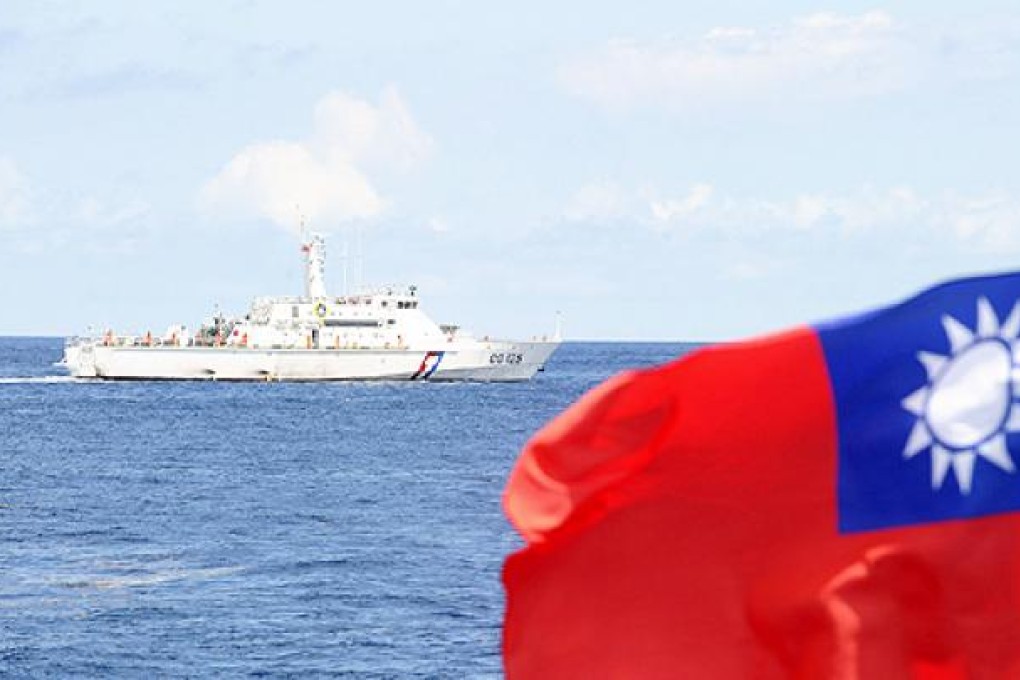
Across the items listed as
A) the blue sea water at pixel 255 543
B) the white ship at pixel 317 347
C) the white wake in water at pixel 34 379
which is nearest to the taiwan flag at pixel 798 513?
the blue sea water at pixel 255 543

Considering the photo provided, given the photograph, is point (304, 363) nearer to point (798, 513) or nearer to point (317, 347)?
point (317, 347)

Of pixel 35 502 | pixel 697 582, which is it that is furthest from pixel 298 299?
pixel 697 582

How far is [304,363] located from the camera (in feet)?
439

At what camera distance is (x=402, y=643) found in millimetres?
37156

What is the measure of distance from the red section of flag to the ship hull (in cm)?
12103

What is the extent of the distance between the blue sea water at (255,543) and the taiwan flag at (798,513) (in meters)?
25.6

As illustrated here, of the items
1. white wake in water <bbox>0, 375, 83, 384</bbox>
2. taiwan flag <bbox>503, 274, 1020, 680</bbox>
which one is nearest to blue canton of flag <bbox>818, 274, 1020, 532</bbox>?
taiwan flag <bbox>503, 274, 1020, 680</bbox>

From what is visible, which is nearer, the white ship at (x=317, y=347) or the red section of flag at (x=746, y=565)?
the red section of flag at (x=746, y=565)

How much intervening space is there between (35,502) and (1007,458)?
59.7 m

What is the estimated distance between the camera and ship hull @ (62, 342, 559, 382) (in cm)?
13150

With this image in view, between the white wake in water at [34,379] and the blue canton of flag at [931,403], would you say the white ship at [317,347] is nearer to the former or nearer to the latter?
the white wake in water at [34,379]

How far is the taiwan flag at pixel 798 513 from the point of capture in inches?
348

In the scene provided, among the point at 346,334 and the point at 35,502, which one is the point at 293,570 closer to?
the point at 35,502

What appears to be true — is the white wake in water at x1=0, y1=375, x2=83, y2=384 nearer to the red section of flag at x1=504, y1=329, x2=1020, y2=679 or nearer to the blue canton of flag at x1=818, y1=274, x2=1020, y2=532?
the red section of flag at x1=504, y1=329, x2=1020, y2=679
